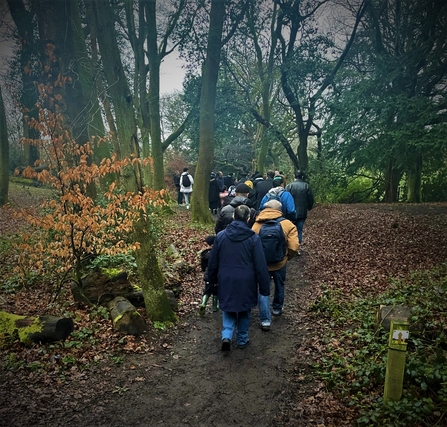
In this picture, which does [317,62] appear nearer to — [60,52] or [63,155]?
[60,52]

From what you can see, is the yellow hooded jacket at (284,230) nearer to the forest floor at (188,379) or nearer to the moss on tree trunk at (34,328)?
the forest floor at (188,379)

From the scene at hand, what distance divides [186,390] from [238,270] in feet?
5.57

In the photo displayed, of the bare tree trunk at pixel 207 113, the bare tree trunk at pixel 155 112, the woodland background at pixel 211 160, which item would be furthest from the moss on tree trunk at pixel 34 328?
the bare tree trunk at pixel 155 112

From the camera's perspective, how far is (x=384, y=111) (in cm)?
1248

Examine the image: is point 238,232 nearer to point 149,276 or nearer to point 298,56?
point 149,276

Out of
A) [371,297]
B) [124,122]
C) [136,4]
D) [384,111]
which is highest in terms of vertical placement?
[136,4]

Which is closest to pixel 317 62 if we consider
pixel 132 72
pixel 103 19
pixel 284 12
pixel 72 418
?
pixel 284 12

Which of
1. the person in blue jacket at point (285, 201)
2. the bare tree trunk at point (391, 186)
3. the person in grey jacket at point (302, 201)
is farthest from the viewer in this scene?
the bare tree trunk at point (391, 186)

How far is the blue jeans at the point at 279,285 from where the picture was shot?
6191mm

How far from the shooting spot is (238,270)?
5.03m

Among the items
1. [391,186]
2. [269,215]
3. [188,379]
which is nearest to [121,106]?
[269,215]

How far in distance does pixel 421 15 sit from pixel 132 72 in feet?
48.7

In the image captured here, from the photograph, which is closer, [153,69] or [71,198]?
[71,198]

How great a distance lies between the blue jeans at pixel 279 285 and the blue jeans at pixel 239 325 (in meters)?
1.16
